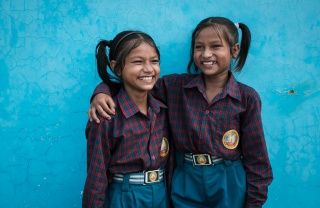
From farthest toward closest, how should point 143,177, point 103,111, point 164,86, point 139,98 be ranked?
point 164,86 → point 139,98 → point 143,177 → point 103,111

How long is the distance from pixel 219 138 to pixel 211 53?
1.48 feet

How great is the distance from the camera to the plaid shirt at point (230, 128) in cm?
181

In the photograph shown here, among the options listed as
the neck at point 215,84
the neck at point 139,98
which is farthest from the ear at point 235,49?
the neck at point 139,98

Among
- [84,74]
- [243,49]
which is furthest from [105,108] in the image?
[243,49]

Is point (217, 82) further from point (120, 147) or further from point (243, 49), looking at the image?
point (120, 147)

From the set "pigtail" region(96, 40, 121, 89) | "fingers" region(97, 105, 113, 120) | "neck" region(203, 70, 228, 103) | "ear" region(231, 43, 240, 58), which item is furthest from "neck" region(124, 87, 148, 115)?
"ear" region(231, 43, 240, 58)

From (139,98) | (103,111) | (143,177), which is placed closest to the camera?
(103,111)

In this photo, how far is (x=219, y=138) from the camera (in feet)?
5.98

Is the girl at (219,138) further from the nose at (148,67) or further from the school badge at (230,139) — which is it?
the nose at (148,67)

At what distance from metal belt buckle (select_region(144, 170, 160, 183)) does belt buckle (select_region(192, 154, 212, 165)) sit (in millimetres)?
212

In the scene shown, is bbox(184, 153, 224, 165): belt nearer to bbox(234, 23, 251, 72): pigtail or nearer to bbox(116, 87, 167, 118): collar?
bbox(116, 87, 167, 118): collar

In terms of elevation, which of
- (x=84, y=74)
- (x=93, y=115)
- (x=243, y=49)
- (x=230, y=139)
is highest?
(x=243, y=49)

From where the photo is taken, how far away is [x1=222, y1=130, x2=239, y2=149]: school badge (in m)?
1.83

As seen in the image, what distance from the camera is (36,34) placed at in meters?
2.03
